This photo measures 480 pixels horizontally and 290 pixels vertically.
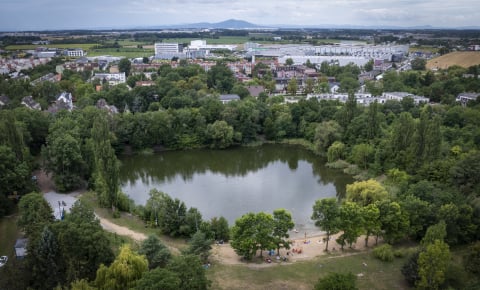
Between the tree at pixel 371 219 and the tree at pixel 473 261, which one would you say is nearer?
the tree at pixel 473 261

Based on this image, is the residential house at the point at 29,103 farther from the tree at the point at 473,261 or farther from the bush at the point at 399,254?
the tree at the point at 473,261

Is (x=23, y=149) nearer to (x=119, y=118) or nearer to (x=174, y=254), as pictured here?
(x=119, y=118)

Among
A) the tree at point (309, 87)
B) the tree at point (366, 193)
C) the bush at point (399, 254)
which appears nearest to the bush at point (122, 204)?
the tree at point (366, 193)

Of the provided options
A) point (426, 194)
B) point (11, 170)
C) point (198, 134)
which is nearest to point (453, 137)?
point (426, 194)

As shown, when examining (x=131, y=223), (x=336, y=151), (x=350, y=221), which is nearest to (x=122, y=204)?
(x=131, y=223)

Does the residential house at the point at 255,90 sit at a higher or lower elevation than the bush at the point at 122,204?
higher

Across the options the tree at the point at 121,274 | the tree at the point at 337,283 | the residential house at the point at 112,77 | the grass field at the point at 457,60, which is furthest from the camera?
the grass field at the point at 457,60

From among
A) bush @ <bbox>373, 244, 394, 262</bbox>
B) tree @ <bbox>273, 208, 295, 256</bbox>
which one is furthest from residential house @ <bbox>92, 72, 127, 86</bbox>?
bush @ <bbox>373, 244, 394, 262</bbox>
